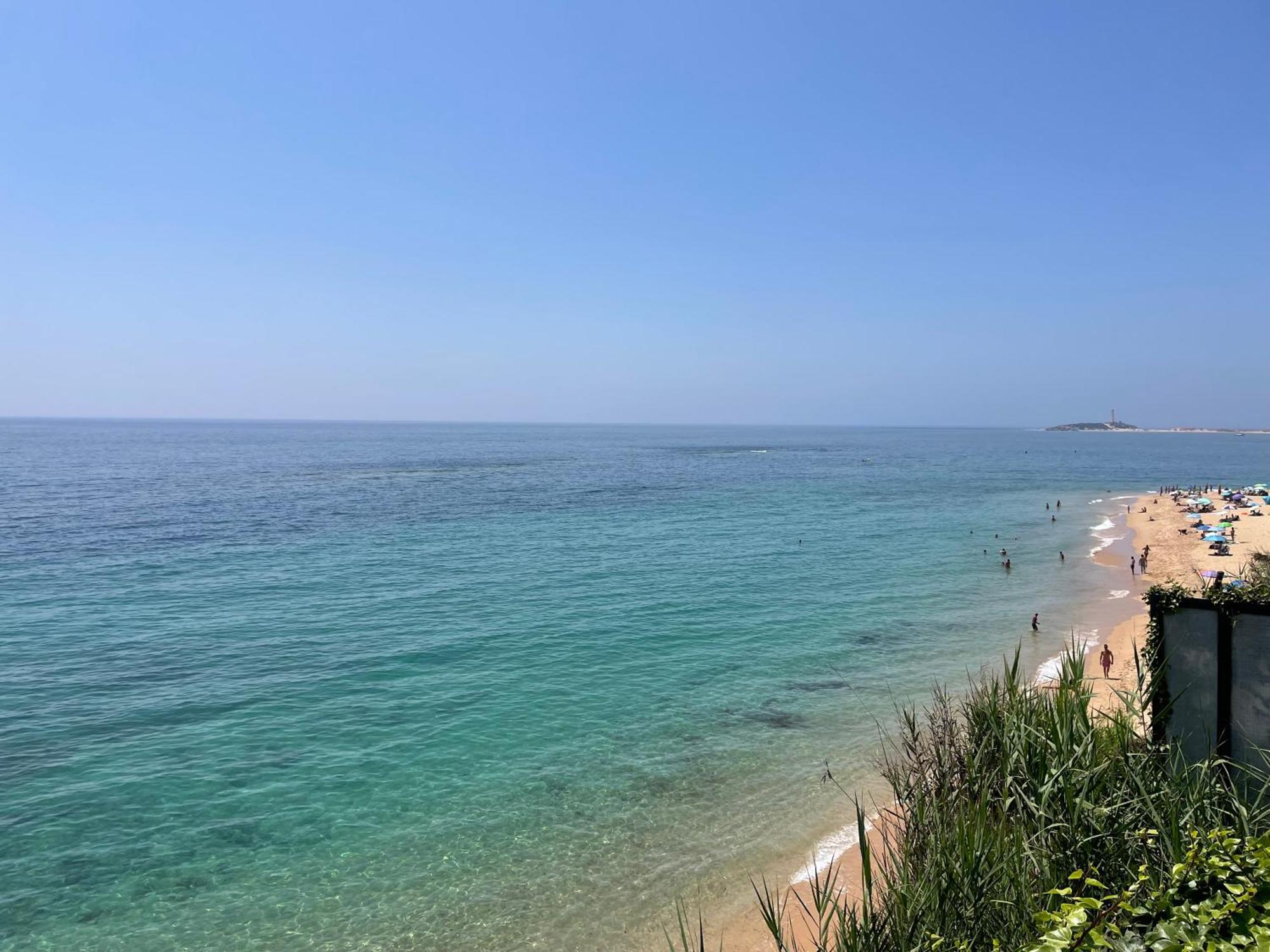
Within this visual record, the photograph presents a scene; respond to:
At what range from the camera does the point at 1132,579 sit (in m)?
43.2

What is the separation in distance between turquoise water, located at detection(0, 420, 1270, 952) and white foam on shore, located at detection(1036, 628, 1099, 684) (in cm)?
74

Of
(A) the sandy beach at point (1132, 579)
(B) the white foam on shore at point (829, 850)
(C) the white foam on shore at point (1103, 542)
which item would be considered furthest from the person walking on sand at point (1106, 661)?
(C) the white foam on shore at point (1103, 542)

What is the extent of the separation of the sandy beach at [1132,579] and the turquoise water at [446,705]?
1028 mm

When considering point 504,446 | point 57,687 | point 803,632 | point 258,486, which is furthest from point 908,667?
point 504,446

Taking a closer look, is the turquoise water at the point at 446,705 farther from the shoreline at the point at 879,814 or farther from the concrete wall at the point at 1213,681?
the concrete wall at the point at 1213,681

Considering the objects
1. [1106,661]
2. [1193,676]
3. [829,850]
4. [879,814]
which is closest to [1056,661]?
[1106,661]

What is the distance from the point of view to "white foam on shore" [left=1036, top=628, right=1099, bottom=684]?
83.2 feet

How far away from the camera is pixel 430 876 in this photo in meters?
14.9

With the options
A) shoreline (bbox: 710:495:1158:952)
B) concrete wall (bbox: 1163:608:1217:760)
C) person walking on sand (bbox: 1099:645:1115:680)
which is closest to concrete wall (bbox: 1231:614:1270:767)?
concrete wall (bbox: 1163:608:1217:760)

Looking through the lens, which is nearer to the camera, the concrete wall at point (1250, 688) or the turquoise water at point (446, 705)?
the concrete wall at point (1250, 688)

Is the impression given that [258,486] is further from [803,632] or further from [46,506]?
[803,632]

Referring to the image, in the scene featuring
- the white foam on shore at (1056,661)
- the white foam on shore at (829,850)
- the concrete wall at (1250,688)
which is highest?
the concrete wall at (1250,688)

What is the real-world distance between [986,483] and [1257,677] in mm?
103958

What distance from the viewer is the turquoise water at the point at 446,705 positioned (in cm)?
1442
